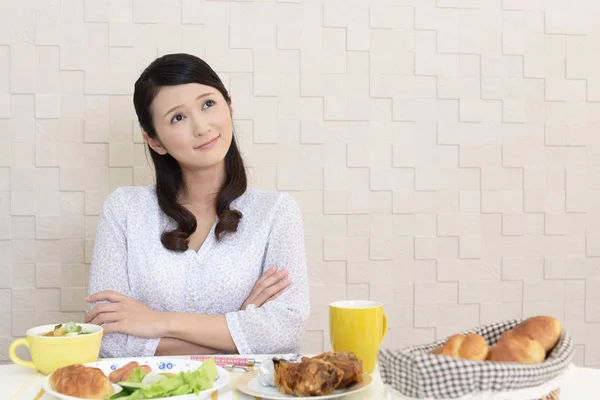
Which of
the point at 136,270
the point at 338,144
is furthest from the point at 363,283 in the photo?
the point at 136,270

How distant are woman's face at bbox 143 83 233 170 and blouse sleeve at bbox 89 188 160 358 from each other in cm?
20

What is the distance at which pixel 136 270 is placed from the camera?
1518 millimetres

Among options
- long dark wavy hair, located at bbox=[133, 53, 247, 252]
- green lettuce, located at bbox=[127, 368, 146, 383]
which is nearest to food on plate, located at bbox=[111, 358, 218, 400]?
green lettuce, located at bbox=[127, 368, 146, 383]

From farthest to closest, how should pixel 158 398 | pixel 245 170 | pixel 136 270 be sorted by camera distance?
pixel 245 170
pixel 136 270
pixel 158 398

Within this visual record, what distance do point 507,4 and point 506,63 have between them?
0.18 meters

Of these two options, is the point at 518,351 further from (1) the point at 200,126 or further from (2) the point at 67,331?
(1) the point at 200,126

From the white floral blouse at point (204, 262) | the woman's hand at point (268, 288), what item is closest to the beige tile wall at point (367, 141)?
the white floral blouse at point (204, 262)

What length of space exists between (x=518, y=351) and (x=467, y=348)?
53mm

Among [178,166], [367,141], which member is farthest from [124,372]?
[367,141]

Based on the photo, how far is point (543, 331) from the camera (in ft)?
2.39

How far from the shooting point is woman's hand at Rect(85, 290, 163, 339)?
134cm

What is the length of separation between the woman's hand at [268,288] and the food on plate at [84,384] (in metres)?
0.62

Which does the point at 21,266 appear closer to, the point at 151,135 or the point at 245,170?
the point at 151,135

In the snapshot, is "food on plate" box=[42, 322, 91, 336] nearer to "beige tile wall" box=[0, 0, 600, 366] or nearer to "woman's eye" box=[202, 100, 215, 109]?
"woman's eye" box=[202, 100, 215, 109]
